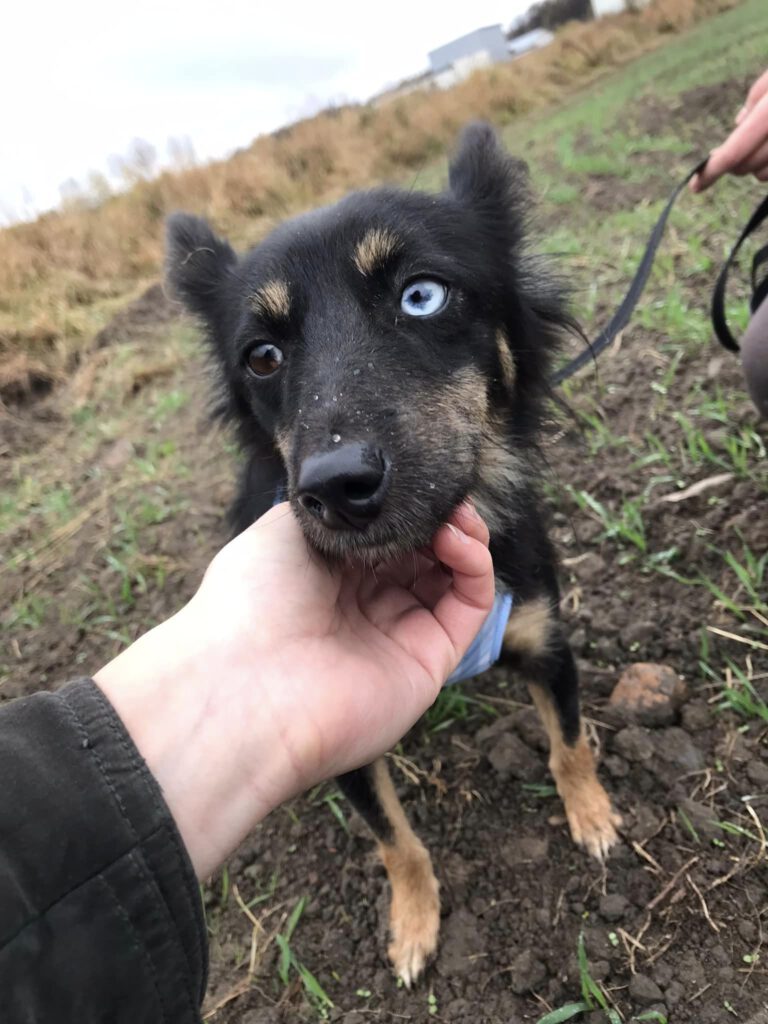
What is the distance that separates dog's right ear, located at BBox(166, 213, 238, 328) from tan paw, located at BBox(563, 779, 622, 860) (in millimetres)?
2304

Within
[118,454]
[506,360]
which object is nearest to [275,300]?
[506,360]

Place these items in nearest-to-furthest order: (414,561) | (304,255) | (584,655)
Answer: (414,561) < (304,255) < (584,655)

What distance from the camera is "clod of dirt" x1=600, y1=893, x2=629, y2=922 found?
2039 mm

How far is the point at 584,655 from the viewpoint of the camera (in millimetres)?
2873

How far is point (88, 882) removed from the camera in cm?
112

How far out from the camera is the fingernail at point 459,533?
5.43 feet

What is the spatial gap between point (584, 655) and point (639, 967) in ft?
3.87

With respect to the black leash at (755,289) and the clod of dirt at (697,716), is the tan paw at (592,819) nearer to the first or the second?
the clod of dirt at (697,716)

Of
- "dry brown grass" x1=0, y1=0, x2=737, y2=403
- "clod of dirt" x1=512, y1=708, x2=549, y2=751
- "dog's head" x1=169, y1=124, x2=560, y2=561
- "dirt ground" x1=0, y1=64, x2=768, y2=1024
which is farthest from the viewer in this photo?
"dry brown grass" x1=0, y1=0, x2=737, y2=403

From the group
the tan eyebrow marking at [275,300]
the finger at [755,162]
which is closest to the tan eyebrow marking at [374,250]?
the tan eyebrow marking at [275,300]

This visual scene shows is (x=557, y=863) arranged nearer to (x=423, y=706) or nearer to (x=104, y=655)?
(x=423, y=706)

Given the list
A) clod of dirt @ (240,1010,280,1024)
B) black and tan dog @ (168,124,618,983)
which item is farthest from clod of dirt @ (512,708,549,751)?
clod of dirt @ (240,1010,280,1024)

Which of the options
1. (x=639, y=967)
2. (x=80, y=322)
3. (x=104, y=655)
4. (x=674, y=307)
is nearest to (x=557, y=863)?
(x=639, y=967)

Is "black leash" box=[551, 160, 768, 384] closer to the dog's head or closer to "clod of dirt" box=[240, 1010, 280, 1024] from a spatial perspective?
the dog's head
